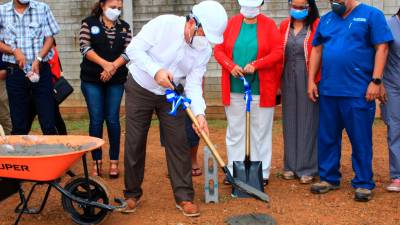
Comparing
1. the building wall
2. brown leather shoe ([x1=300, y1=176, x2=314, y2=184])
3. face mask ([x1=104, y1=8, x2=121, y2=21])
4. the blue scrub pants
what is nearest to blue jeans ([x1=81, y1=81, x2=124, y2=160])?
face mask ([x1=104, y1=8, x2=121, y2=21])

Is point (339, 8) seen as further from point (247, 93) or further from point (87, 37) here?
point (87, 37)

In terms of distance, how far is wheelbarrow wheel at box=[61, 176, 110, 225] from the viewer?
14.7 ft

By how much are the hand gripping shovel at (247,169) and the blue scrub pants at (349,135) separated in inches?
25.3

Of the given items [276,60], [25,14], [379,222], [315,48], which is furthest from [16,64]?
[379,222]

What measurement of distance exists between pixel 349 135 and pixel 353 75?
1.87ft

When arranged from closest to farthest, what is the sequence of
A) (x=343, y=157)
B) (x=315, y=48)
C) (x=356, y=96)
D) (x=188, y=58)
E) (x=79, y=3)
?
(x=188, y=58)
(x=356, y=96)
(x=315, y=48)
(x=343, y=157)
(x=79, y=3)

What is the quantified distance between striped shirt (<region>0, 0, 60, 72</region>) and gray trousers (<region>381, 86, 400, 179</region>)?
3.44 m

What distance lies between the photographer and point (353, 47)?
4984 millimetres

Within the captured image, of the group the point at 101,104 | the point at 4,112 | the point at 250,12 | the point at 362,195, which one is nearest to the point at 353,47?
the point at 250,12

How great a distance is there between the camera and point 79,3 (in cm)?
1114

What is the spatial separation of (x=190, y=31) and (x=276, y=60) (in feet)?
4.93

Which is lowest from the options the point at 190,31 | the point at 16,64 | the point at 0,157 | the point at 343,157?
the point at 343,157

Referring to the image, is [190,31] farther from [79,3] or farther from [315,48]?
[79,3]

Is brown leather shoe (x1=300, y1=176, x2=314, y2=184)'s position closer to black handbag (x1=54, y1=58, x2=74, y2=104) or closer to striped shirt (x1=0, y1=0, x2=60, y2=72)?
black handbag (x1=54, y1=58, x2=74, y2=104)
